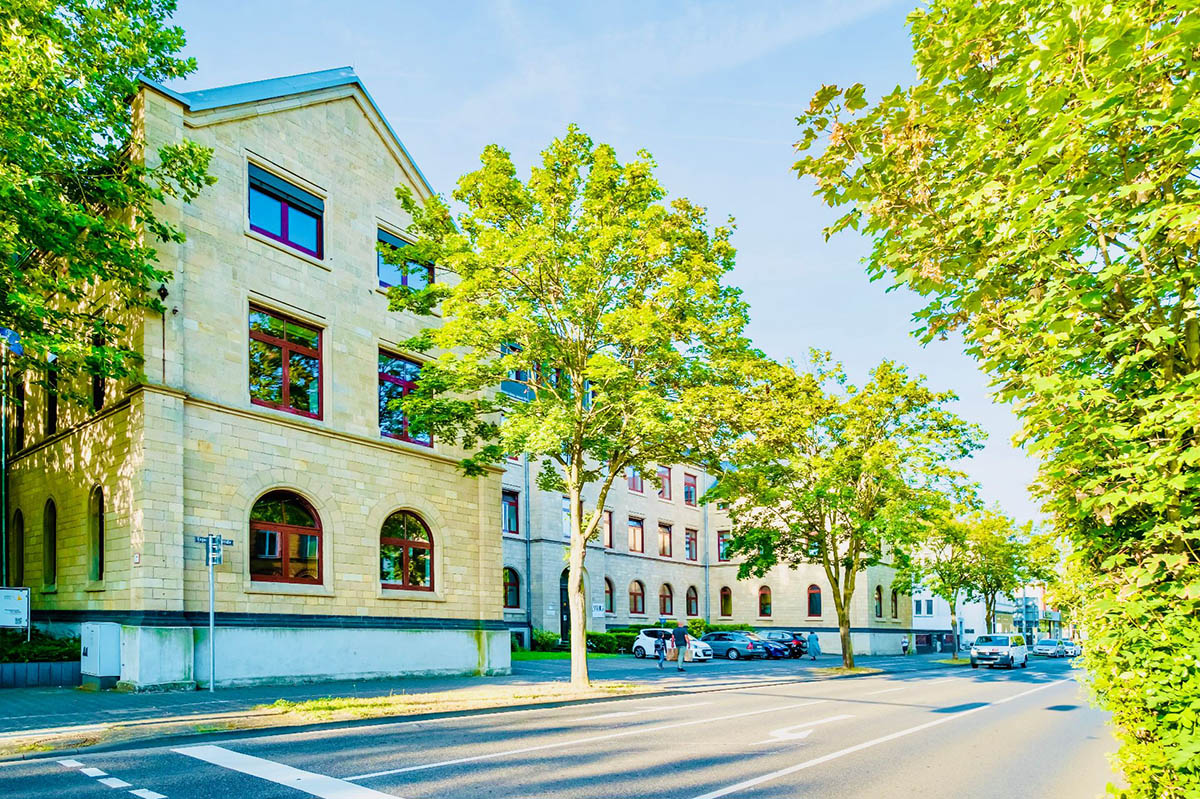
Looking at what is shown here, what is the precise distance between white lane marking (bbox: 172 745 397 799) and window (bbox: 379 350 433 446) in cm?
1288

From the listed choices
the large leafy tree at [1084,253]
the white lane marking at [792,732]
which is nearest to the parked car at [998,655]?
the white lane marking at [792,732]

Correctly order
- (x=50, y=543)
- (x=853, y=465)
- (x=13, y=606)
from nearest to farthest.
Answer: (x=13, y=606) → (x=50, y=543) → (x=853, y=465)

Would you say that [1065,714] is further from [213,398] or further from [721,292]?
[213,398]

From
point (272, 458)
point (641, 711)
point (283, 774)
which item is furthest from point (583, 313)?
point (283, 774)

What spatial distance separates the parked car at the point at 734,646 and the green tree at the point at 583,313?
2573 centimetres

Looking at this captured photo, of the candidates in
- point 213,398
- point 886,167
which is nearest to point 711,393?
point 213,398

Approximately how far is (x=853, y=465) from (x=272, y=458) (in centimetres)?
2039

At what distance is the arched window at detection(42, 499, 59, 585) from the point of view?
70.0ft

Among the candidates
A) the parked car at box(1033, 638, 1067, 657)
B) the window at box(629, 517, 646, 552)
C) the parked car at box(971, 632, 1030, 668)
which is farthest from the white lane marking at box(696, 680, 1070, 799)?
the parked car at box(1033, 638, 1067, 657)

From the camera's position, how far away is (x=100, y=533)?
19750mm

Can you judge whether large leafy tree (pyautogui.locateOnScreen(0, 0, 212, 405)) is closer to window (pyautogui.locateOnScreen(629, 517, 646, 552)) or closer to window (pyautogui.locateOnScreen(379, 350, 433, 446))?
window (pyautogui.locateOnScreen(379, 350, 433, 446))

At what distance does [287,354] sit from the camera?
840 inches

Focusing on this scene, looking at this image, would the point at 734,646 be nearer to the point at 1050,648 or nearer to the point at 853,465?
the point at 853,465

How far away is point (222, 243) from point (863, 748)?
16801mm
